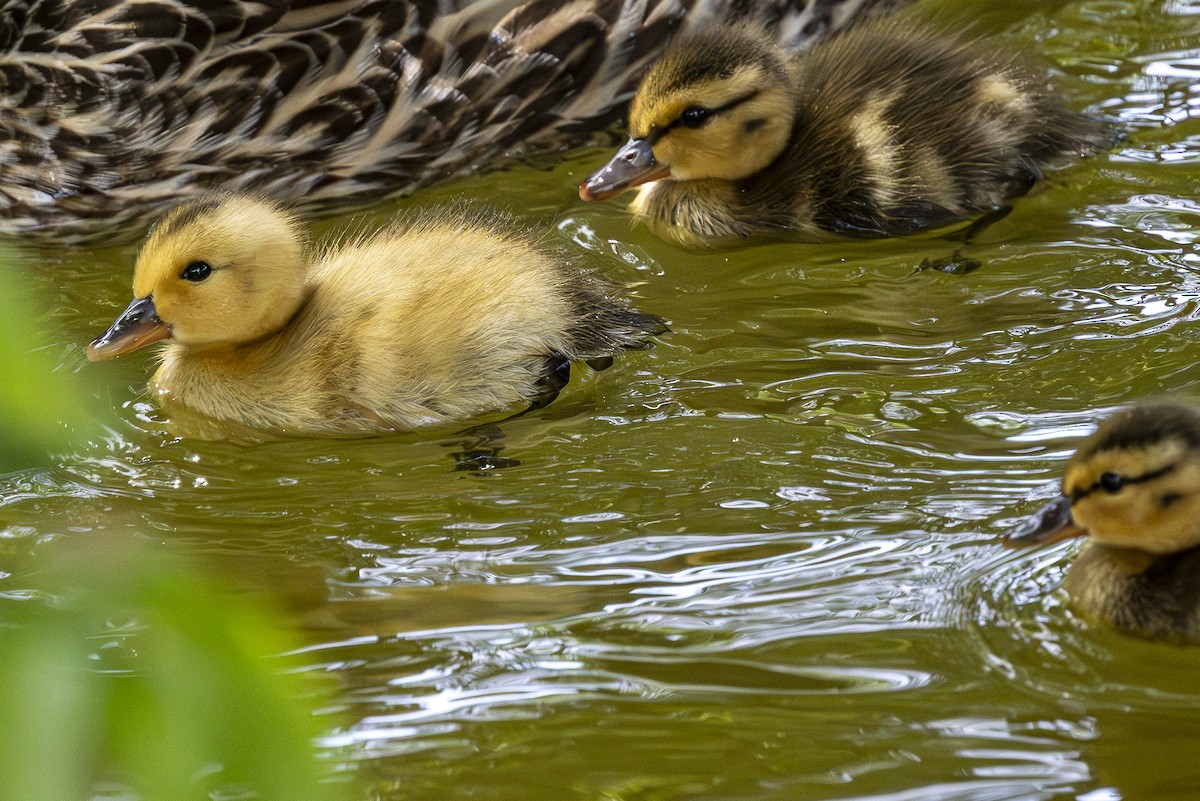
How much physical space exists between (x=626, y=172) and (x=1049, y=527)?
140cm

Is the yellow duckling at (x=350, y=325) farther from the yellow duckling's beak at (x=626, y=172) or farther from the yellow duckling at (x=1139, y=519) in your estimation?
the yellow duckling at (x=1139, y=519)

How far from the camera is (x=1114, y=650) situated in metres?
1.82

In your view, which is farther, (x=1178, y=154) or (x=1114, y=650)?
(x=1178, y=154)

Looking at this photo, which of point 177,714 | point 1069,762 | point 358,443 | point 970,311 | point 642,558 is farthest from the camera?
point 970,311

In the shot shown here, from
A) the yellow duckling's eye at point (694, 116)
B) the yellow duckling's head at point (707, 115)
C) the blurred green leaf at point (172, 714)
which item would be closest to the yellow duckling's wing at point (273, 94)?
the yellow duckling's head at point (707, 115)

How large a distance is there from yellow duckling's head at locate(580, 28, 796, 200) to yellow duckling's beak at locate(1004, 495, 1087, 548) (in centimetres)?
129

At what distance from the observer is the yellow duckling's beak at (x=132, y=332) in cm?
246

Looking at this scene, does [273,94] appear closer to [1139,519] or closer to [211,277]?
[211,277]

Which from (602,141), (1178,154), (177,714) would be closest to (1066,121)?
(1178,154)

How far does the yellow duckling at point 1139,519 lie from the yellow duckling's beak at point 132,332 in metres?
1.47

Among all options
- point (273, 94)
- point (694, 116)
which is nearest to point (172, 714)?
point (694, 116)

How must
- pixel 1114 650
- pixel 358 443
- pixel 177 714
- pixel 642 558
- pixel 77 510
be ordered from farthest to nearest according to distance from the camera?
pixel 358 443
pixel 77 510
pixel 642 558
pixel 1114 650
pixel 177 714

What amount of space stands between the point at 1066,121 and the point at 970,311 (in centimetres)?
68

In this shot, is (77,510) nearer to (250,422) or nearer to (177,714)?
(250,422)
